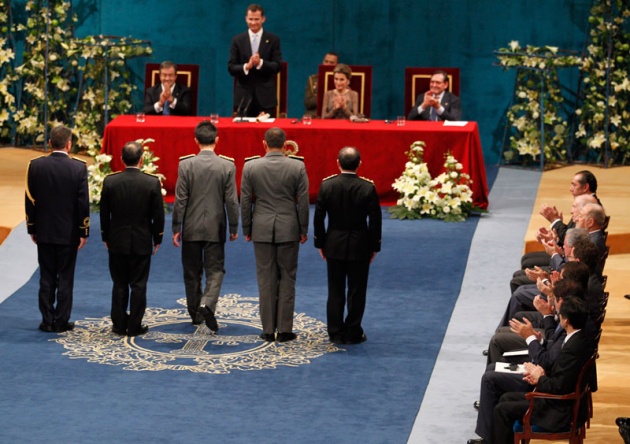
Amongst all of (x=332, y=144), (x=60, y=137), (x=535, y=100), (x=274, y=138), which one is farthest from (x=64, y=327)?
(x=535, y=100)

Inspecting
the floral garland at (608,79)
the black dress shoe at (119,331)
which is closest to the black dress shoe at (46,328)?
the black dress shoe at (119,331)

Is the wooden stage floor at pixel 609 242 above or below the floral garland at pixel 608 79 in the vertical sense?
below

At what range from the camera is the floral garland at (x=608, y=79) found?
14062 millimetres

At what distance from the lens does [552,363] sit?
6.23 metres

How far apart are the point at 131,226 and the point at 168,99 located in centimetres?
476

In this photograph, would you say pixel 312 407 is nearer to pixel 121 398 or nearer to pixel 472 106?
pixel 121 398

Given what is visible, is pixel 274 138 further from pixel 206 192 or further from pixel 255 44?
pixel 255 44

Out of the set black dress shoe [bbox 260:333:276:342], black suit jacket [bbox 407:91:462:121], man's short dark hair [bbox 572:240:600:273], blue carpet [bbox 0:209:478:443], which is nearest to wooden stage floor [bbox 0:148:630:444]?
man's short dark hair [bbox 572:240:600:273]

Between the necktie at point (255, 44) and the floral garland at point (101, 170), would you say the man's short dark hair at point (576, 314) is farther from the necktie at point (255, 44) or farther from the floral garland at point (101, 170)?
the necktie at point (255, 44)

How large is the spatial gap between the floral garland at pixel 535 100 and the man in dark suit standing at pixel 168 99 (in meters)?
3.50

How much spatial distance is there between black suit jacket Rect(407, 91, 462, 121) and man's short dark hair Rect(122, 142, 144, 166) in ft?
16.0

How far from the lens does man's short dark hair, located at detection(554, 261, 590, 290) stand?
21.5 ft

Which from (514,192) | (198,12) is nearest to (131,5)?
(198,12)

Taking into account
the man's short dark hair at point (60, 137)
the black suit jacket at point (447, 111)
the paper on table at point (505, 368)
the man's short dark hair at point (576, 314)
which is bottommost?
the paper on table at point (505, 368)
